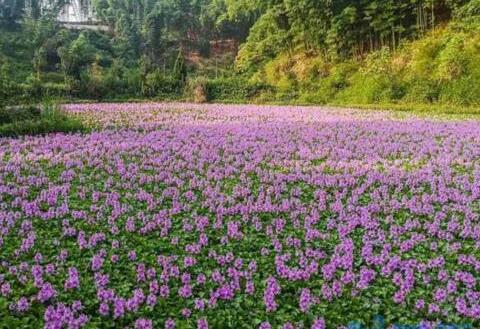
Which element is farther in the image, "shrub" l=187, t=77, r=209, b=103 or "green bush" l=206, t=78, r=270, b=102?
"green bush" l=206, t=78, r=270, b=102

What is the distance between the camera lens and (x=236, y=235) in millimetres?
5961

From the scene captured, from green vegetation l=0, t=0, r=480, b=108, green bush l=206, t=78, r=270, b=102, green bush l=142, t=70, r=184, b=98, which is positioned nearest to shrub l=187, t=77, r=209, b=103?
green vegetation l=0, t=0, r=480, b=108

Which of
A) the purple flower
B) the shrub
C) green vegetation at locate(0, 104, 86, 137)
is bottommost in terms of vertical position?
the purple flower

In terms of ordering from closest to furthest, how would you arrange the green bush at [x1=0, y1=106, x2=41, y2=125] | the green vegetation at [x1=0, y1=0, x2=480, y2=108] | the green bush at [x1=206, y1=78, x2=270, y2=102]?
the green bush at [x1=0, y1=106, x2=41, y2=125] → the green vegetation at [x1=0, y1=0, x2=480, y2=108] → the green bush at [x1=206, y1=78, x2=270, y2=102]

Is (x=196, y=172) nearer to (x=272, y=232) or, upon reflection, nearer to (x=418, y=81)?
(x=272, y=232)

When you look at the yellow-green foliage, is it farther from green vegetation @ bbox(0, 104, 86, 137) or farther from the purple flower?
the purple flower

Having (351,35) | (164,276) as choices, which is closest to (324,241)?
(164,276)

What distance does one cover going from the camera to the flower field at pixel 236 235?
167 inches

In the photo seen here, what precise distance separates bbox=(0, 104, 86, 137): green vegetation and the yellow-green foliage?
747 inches

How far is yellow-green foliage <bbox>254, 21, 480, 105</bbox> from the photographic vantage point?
987 inches

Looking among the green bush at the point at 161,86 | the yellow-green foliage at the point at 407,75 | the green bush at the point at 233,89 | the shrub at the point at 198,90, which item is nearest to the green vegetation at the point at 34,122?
the shrub at the point at 198,90

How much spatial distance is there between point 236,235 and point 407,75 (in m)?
24.8

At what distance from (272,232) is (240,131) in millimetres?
8435

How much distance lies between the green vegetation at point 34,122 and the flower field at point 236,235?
155cm
